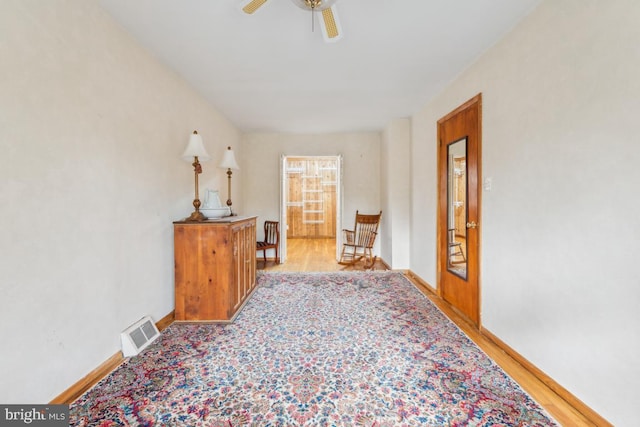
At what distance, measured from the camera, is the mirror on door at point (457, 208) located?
286 centimetres

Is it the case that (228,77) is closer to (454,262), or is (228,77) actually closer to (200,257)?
(200,257)

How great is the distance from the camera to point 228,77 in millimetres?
2979

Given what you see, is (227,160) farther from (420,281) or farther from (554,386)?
(554,386)

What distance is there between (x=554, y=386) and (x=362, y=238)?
358 centimetres

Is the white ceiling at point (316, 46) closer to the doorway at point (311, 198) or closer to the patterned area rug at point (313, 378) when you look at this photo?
the patterned area rug at point (313, 378)

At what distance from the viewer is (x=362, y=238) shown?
5191 millimetres

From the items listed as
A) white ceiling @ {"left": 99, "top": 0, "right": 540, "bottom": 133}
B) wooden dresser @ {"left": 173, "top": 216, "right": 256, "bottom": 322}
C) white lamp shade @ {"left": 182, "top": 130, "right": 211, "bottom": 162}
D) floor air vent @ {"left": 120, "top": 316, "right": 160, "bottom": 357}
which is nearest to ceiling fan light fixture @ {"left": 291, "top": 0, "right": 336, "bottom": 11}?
white ceiling @ {"left": 99, "top": 0, "right": 540, "bottom": 133}

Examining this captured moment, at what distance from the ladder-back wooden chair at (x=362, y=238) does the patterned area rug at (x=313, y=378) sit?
210 cm

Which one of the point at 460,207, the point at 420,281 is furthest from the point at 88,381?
the point at 420,281

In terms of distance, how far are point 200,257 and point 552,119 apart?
2.92 meters

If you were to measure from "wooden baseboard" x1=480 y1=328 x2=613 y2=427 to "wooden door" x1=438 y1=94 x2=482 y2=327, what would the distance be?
1.27 feet

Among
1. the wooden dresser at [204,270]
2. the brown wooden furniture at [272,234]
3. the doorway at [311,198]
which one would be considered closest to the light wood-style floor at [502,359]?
the brown wooden furniture at [272,234]

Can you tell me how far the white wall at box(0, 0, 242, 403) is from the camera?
1.37 m

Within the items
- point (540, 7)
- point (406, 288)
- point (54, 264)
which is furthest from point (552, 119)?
point (54, 264)
